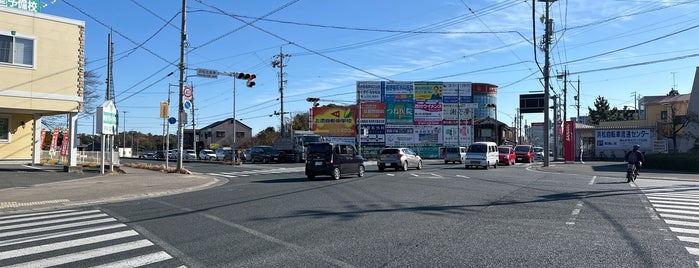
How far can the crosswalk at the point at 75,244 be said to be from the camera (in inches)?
257

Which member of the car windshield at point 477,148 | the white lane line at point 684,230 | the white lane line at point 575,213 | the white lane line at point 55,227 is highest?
the car windshield at point 477,148

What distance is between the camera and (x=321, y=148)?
73.3ft

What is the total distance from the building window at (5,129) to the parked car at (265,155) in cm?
2083

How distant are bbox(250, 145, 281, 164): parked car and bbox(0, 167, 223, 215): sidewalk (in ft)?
74.5

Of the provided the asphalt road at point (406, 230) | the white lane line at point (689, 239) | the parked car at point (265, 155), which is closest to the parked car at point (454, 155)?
the parked car at point (265, 155)

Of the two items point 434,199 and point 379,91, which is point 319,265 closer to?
point 434,199

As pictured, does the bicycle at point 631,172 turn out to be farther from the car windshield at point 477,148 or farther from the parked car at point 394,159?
the parked car at point 394,159

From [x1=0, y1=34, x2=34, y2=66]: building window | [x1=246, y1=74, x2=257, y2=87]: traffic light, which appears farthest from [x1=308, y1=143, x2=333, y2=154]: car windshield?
[x1=0, y1=34, x2=34, y2=66]: building window

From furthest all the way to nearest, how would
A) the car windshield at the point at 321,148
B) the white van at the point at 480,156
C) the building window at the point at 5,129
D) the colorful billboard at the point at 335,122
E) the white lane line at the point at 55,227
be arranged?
1. the colorful billboard at the point at 335,122
2. the white van at the point at 480,156
3. the building window at the point at 5,129
4. the car windshield at the point at 321,148
5. the white lane line at the point at 55,227

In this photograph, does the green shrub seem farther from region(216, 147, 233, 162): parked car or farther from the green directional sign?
region(216, 147, 233, 162): parked car

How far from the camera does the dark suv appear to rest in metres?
21.9

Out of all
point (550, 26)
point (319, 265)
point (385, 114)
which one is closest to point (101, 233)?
point (319, 265)

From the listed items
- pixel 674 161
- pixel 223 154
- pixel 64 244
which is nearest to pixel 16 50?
pixel 64 244

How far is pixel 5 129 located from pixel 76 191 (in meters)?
15.4
